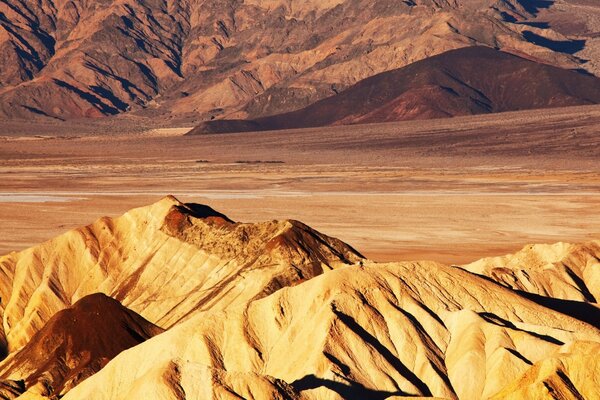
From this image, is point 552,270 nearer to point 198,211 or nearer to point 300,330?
point 198,211

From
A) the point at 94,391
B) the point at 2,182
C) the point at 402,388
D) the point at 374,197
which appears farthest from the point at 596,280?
the point at 2,182

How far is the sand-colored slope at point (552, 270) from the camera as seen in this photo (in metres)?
48.0

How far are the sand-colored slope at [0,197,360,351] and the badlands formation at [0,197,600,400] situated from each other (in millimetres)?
98

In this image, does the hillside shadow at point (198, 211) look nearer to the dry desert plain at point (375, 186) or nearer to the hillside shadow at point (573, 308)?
the dry desert plain at point (375, 186)

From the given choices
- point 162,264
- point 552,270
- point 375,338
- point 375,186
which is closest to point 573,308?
point 552,270

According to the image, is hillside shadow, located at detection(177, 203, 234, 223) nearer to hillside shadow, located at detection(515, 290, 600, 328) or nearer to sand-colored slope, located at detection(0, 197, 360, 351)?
sand-colored slope, located at detection(0, 197, 360, 351)

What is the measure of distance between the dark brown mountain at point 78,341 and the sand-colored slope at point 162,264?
435 cm

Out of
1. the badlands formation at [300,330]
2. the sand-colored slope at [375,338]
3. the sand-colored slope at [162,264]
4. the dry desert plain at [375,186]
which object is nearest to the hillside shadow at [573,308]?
the badlands formation at [300,330]

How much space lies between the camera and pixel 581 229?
82.4 meters

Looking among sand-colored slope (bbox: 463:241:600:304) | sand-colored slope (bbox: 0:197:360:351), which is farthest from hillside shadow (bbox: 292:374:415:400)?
sand-colored slope (bbox: 463:241:600:304)

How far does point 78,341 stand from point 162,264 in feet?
37.6

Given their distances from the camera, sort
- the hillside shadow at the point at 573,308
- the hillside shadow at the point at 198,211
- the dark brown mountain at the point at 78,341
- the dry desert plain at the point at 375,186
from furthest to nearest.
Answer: the dry desert plain at the point at 375,186, the hillside shadow at the point at 198,211, the hillside shadow at the point at 573,308, the dark brown mountain at the point at 78,341

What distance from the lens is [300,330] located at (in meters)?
35.1

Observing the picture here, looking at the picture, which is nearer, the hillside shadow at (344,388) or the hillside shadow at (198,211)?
the hillside shadow at (344,388)
